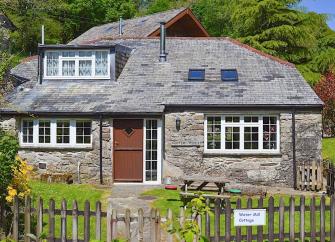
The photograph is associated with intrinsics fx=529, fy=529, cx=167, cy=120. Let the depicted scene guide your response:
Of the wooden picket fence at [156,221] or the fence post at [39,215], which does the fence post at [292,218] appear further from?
the fence post at [39,215]

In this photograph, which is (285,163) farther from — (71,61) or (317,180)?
(71,61)

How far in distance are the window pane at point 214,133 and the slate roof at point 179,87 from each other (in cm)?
78

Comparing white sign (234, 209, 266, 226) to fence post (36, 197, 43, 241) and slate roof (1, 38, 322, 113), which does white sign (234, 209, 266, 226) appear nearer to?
fence post (36, 197, 43, 241)

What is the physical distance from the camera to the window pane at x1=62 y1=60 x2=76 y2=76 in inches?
854

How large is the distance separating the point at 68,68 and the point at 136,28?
931 cm

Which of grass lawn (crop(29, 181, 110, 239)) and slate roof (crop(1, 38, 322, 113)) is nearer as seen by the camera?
grass lawn (crop(29, 181, 110, 239))

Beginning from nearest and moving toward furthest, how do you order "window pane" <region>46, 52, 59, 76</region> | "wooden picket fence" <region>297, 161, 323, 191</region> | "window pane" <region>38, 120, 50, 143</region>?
"wooden picket fence" <region>297, 161, 323, 191</region> < "window pane" <region>38, 120, 50, 143</region> < "window pane" <region>46, 52, 59, 76</region>

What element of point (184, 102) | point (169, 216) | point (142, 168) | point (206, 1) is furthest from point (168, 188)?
point (206, 1)

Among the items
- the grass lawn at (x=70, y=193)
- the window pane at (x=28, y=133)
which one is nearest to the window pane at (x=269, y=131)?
the grass lawn at (x=70, y=193)

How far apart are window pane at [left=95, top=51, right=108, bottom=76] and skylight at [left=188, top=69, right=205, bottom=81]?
3.47 metres

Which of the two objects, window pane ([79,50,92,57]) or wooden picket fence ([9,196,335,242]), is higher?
window pane ([79,50,92,57])

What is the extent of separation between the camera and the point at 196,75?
20.7m

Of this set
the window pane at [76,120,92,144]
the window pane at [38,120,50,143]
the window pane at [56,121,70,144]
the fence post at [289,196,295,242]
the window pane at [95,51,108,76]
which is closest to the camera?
the fence post at [289,196,295,242]

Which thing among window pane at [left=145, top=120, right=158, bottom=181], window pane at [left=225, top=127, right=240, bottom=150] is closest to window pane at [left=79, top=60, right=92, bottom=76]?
window pane at [left=145, top=120, right=158, bottom=181]
